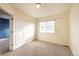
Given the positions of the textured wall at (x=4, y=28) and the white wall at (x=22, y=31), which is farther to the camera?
the white wall at (x=22, y=31)

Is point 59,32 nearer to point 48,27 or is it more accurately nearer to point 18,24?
point 48,27

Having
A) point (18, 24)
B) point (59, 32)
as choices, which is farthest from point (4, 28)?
point (59, 32)

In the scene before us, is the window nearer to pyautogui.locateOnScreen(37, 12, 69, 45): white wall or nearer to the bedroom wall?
pyautogui.locateOnScreen(37, 12, 69, 45): white wall

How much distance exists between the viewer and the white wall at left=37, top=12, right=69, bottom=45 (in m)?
2.02

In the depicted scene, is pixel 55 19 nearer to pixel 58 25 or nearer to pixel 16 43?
pixel 58 25

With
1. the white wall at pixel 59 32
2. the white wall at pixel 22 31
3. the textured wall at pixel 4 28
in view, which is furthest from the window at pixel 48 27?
the textured wall at pixel 4 28

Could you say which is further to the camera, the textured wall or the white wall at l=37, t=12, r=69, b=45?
the white wall at l=37, t=12, r=69, b=45

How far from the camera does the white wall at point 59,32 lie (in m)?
2.02

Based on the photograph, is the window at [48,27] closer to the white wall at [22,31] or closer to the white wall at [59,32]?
the white wall at [59,32]

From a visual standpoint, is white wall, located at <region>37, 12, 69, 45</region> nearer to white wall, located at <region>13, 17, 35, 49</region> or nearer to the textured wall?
white wall, located at <region>13, 17, 35, 49</region>

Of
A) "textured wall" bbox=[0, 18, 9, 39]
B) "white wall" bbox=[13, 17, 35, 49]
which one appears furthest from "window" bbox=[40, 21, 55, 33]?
"textured wall" bbox=[0, 18, 9, 39]

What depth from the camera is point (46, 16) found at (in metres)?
2.05

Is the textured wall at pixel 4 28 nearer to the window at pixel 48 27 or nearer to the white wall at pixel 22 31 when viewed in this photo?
the white wall at pixel 22 31

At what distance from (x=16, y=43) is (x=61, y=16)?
1108mm
